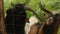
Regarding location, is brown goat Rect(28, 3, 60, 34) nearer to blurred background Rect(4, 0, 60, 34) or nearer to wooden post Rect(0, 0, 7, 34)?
blurred background Rect(4, 0, 60, 34)

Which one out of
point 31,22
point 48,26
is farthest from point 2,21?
point 48,26

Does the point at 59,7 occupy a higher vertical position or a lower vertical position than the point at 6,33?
higher

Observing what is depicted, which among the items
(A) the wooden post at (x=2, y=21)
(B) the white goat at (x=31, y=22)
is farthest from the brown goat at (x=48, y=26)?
(A) the wooden post at (x=2, y=21)

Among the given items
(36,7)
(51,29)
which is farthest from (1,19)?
(51,29)

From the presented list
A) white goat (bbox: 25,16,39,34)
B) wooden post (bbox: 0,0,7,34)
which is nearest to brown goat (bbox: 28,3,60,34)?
white goat (bbox: 25,16,39,34)

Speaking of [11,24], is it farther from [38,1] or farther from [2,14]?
[38,1]

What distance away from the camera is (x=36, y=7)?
6.64 feet

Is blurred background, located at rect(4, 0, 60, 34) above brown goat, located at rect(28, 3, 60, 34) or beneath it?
above

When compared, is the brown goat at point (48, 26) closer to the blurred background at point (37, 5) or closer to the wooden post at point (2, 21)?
the blurred background at point (37, 5)

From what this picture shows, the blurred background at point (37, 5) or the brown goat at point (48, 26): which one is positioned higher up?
the blurred background at point (37, 5)

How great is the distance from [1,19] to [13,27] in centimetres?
15

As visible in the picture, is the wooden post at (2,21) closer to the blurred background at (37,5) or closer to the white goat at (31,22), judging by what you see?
the blurred background at (37,5)

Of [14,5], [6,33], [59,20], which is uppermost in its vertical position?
[14,5]

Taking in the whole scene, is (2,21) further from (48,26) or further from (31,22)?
(48,26)
